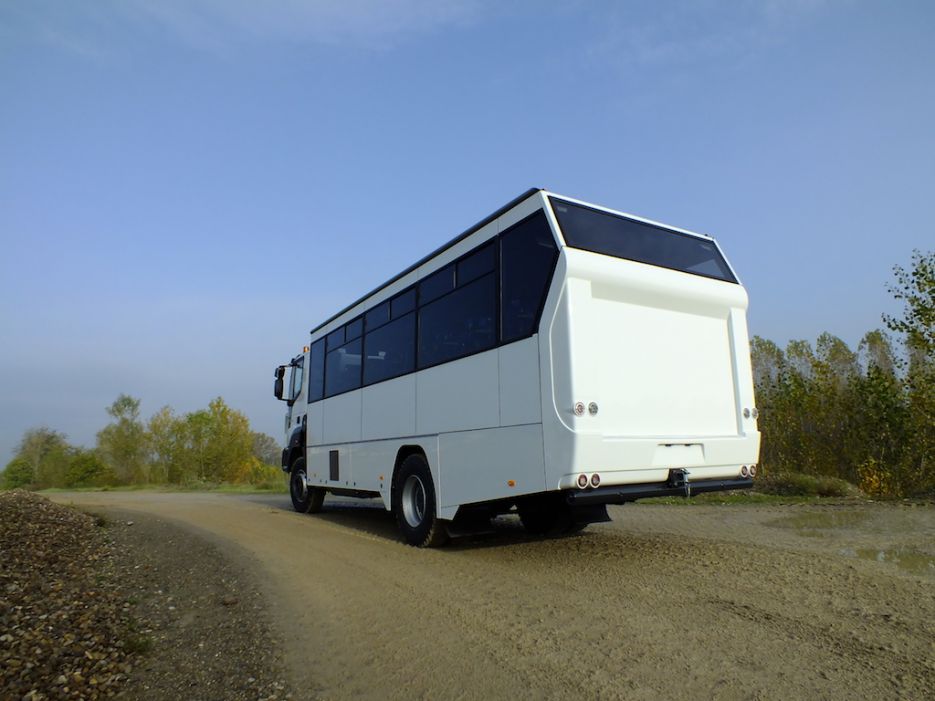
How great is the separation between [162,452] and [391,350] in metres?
44.6

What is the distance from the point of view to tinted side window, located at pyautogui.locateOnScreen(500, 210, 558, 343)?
5.81 metres

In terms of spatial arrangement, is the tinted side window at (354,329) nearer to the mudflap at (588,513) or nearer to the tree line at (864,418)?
the mudflap at (588,513)

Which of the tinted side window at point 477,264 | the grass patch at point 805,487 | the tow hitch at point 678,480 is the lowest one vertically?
the grass patch at point 805,487

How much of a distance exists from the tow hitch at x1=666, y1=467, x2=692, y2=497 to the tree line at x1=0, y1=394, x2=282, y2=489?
137 feet

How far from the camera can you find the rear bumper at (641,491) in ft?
A: 17.5

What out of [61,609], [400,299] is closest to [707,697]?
[61,609]

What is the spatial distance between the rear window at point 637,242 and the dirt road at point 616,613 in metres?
3.14

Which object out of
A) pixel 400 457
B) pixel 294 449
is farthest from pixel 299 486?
pixel 400 457

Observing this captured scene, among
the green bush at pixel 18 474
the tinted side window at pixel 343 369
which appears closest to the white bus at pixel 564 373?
the tinted side window at pixel 343 369

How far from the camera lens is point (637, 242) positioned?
21.2 feet

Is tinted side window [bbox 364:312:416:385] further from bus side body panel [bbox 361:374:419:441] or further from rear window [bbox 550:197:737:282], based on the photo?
rear window [bbox 550:197:737:282]

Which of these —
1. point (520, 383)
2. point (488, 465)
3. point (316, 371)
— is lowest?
point (488, 465)

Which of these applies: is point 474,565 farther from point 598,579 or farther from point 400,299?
point 400,299

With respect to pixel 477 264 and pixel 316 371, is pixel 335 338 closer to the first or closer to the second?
pixel 316 371
